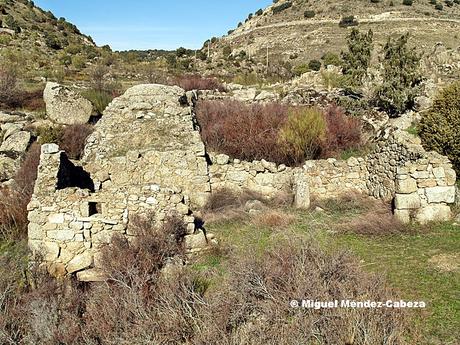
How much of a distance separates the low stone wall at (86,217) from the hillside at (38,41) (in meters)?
18.5

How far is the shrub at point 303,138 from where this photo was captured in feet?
40.0

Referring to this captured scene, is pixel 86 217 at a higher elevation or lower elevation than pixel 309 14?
lower

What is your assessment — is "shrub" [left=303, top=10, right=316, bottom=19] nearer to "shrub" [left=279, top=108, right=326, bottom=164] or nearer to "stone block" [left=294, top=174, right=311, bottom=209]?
"shrub" [left=279, top=108, right=326, bottom=164]

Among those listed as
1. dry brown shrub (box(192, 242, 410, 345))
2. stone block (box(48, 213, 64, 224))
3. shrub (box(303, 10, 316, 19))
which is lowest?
dry brown shrub (box(192, 242, 410, 345))

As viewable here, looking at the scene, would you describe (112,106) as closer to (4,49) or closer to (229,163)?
(229,163)

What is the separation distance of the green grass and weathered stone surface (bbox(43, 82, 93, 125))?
8.84 meters

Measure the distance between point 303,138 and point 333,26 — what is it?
4256 cm

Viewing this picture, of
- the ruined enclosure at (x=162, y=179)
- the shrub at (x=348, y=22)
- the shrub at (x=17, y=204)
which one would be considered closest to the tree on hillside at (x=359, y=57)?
the ruined enclosure at (x=162, y=179)

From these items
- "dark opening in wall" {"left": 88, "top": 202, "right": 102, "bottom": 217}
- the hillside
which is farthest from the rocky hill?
"dark opening in wall" {"left": 88, "top": 202, "right": 102, "bottom": 217}

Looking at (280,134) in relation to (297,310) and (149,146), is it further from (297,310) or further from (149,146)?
(297,310)

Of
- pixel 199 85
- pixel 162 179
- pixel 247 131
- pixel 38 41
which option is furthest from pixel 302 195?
pixel 38 41

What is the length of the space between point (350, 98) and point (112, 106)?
966cm

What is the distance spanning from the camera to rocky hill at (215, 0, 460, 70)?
43656 millimetres

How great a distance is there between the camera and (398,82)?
53.1 ft
